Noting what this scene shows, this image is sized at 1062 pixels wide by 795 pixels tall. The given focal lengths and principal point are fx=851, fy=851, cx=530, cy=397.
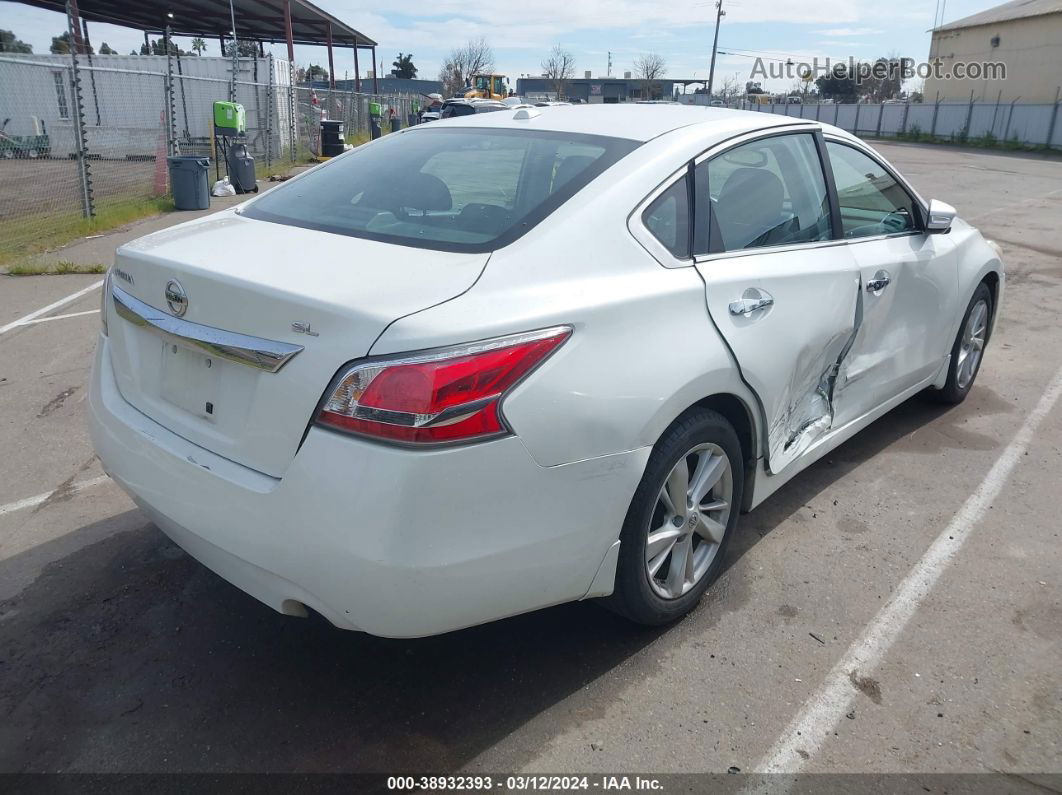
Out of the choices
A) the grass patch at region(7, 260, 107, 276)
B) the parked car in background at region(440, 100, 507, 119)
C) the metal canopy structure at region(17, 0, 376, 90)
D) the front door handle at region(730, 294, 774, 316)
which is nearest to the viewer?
the front door handle at region(730, 294, 774, 316)

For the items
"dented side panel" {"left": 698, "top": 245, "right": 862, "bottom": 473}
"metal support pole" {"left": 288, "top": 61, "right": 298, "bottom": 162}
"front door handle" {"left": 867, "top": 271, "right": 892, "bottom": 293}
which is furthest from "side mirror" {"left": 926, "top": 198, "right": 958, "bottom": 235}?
"metal support pole" {"left": 288, "top": 61, "right": 298, "bottom": 162}

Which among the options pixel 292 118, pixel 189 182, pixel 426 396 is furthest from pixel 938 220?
pixel 292 118

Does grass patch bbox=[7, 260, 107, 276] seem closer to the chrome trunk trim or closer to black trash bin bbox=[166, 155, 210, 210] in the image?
black trash bin bbox=[166, 155, 210, 210]

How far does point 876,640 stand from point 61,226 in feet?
38.1

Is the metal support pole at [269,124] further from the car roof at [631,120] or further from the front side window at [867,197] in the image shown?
the front side window at [867,197]

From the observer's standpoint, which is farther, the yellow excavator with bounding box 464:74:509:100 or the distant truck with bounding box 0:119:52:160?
the yellow excavator with bounding box 464:74:509:100

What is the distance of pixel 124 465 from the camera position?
8.95ft

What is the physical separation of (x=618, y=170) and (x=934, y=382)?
2.93m

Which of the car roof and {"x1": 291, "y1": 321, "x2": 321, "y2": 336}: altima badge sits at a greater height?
the car roof

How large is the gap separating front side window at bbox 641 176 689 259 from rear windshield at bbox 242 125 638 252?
22 cm

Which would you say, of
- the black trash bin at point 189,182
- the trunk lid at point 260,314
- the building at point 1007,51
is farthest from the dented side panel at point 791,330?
the building at point 1007,51

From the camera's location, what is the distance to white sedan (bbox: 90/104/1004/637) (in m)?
2.15

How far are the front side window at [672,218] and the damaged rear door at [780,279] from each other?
67 millimetres

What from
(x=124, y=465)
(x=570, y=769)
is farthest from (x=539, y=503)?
(x=124, y=465)
